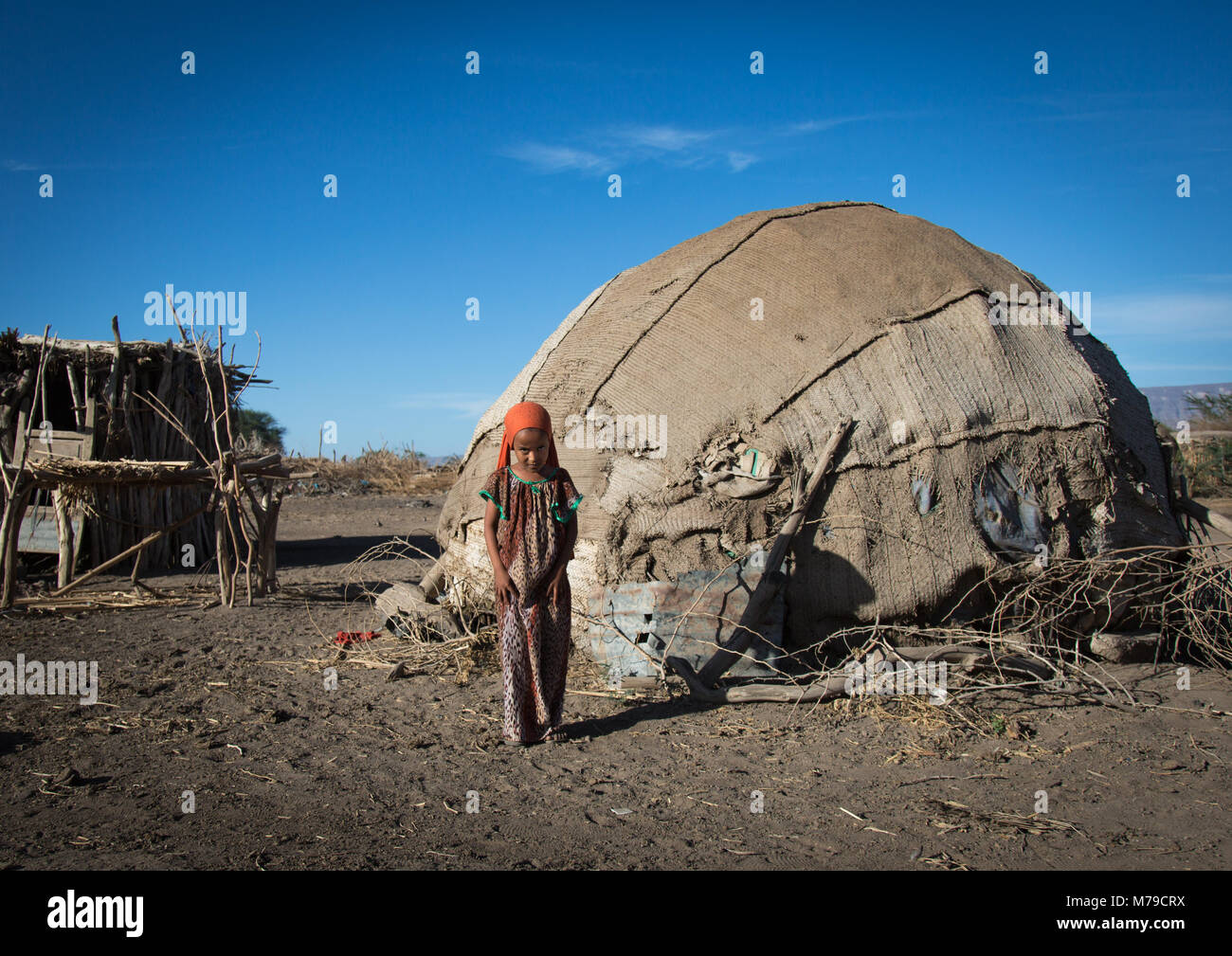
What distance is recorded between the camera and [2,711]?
4.80 meters

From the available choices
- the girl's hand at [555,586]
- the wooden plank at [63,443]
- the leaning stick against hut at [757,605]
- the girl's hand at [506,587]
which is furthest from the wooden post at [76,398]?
the leaning stick against hut at [757,605]

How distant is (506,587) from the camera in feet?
13.5

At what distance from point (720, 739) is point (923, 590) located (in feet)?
5.31

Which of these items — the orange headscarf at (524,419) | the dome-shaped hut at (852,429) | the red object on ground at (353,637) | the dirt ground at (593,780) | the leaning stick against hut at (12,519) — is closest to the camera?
the dirt ground at (593,780)

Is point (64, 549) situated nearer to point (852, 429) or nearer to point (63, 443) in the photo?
point (63, 443)

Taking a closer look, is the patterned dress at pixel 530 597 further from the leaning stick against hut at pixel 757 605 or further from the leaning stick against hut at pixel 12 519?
the leaning stick against hut at pixel 12 519

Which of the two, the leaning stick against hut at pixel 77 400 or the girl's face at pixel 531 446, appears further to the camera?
the leaning stick against hut at pixel 77 400

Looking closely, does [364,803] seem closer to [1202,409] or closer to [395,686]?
[395,686]

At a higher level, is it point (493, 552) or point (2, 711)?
point (493, 552)

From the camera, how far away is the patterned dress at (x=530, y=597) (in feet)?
13.6

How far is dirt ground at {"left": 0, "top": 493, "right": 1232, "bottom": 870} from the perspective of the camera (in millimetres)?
3045

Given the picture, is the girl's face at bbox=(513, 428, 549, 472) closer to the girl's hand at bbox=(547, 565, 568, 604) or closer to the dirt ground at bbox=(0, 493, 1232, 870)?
the girl's hand at bbox=(547, 565, 568, 604)
